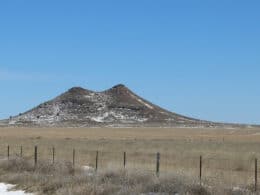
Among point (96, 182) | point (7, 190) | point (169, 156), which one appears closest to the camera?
point (96, 182)

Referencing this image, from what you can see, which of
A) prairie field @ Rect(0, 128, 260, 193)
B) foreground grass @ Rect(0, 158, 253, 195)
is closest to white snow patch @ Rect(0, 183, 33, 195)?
foreground grass @ Rect(0, 158, 253, 195)

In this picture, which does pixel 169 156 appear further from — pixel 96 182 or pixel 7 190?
pixel 96 182

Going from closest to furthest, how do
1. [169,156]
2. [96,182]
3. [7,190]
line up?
[96,182] → [7,190] → [169,156]

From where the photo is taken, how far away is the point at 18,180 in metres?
24.6

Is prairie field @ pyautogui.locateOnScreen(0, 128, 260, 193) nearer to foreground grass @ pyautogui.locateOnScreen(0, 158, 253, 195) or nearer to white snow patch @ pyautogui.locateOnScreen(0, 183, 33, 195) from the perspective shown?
foreground grass @ pyautogui.locateOnScreen(0, 158, 253, 195)

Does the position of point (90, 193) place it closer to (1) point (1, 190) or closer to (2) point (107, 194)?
(2) point (107, 194)

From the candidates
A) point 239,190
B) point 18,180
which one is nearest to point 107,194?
point 239,190

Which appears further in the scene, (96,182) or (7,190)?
(7,190)

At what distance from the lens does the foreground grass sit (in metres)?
19.3

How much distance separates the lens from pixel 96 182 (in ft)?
71.3

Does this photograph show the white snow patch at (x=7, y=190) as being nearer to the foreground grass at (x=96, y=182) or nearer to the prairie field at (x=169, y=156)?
the foreground grass at (x=96, y=182)

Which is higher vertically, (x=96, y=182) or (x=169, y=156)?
(x=96, y=182)

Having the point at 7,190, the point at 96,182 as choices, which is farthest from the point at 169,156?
the point at 96,182

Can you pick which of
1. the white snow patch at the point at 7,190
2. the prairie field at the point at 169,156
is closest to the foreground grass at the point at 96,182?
the white snow patch at the point at 7,190
